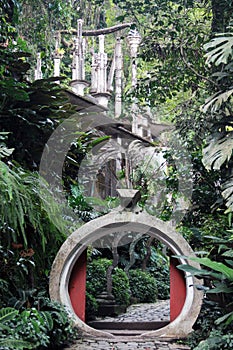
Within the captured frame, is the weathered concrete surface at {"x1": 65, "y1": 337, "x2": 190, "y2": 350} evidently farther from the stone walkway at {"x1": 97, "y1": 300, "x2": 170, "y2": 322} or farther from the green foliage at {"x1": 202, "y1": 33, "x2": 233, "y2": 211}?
the stone walkway at {"x1": 97, "y1": 300, "x2": 170, "y2": 322}

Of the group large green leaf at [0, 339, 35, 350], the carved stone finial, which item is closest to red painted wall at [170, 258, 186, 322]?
the carved stone finial

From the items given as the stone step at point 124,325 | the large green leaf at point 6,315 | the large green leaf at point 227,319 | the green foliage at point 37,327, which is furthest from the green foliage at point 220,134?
the large green leaf at point 6,315

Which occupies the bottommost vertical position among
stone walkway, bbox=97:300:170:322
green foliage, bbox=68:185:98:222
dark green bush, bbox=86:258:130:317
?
stone walkway, bbox=97:300:170:322

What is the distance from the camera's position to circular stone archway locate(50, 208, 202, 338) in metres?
5.04

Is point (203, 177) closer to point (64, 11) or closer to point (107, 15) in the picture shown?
point (64, 11)

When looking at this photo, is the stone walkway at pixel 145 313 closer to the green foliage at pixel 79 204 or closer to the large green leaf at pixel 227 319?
the green foliage at pixel 79 204

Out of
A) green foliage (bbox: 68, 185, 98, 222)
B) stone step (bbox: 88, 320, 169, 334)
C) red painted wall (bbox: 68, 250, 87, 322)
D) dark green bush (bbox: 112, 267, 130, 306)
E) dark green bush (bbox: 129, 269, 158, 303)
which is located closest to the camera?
red painted wall (bbox: 68, 250, 87, 322)

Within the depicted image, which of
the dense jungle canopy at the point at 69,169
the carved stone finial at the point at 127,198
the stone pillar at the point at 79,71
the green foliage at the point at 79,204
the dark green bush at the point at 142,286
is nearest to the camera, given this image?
the dense jungle canopy at the point at 69,169

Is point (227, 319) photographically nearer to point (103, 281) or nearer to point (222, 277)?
point (222, 277)

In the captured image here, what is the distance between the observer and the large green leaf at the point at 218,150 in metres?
5.03

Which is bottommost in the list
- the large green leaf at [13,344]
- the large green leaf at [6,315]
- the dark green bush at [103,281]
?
the dark green bush at [103,281]

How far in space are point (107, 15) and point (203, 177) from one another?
457 inches

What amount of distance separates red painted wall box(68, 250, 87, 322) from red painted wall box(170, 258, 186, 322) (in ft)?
3.25

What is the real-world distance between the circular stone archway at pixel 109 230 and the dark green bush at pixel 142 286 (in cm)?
378
